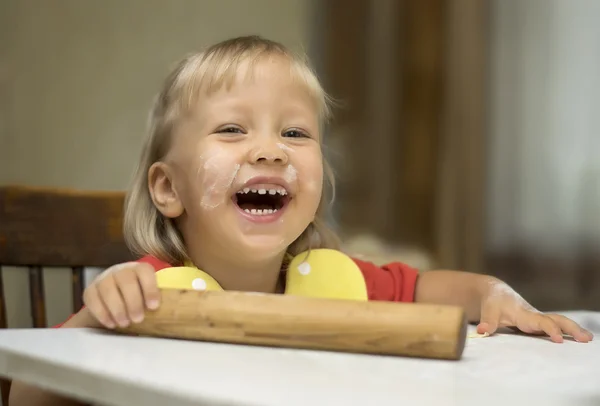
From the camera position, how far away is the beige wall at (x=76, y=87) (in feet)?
4.67

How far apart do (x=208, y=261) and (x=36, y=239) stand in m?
0.29

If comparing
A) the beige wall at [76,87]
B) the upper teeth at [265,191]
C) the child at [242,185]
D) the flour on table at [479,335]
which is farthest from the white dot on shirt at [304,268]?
the beige wall at [76,87]

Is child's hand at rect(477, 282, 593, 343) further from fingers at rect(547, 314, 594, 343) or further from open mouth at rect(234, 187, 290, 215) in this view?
open mouth at rect(234, 187, 290, 215)

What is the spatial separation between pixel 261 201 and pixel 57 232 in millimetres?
363

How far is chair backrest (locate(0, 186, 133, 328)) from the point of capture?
1.05 m

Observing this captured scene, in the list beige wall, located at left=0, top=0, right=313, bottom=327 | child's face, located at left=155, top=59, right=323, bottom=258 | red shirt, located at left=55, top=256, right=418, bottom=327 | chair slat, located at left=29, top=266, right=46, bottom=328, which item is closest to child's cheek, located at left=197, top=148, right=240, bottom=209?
child's face, located at left=155, top=59, right=323, bottom=258

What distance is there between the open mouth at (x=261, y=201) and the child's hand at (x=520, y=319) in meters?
0.27

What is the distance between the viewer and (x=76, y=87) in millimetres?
1478

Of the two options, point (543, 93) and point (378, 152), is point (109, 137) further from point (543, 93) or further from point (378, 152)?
point (543, 93)

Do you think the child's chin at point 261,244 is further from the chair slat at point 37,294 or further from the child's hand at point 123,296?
the chair slat at point 37,294

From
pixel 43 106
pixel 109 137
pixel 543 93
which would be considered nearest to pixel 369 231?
pixel 543 93

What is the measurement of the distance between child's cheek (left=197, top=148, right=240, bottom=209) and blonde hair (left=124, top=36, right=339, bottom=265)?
9cm

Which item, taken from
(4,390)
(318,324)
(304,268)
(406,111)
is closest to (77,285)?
(4,390)

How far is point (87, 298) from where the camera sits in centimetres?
70
